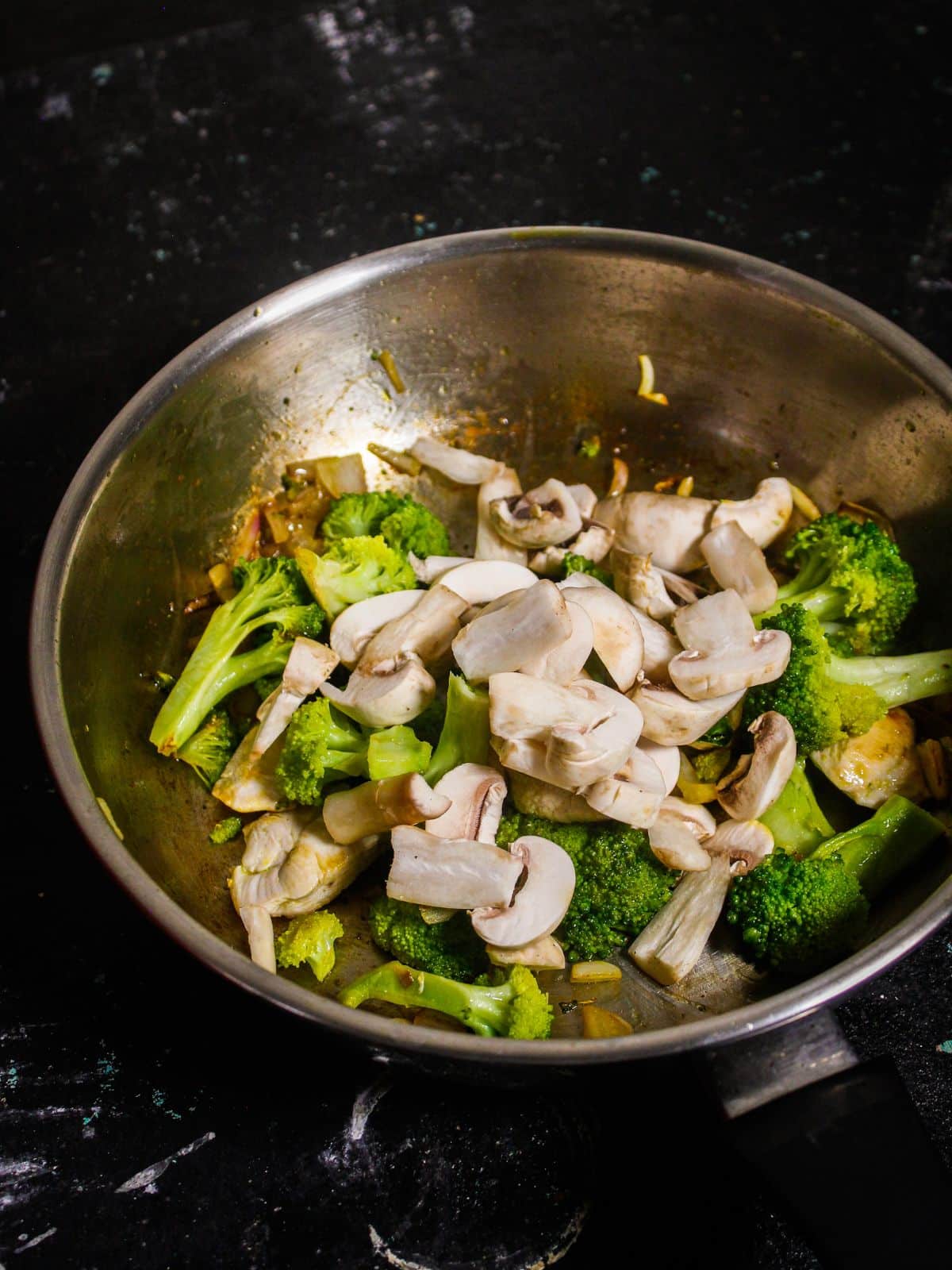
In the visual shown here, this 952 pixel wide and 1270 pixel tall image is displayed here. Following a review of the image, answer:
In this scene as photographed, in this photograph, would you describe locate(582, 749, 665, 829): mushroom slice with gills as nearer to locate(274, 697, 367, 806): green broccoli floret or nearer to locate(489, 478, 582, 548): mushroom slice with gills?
locate(274, 697, 367, 806): green broccoli floret

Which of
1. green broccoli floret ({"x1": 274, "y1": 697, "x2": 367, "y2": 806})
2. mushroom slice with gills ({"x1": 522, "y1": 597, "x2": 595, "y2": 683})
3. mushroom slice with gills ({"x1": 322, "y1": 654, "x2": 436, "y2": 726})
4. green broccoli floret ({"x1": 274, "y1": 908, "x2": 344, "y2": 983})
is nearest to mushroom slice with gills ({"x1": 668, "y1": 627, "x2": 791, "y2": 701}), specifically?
mushroom slice with gills ({"x1": 522, "y1": 597, "x2": 595, "y2": 683})

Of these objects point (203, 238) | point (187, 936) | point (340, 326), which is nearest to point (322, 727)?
point (187, 936)

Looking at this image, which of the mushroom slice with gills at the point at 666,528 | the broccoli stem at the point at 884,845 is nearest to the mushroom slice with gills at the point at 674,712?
the broccoli stem at the point at 884,845

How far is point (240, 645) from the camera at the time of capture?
1651 millimetres

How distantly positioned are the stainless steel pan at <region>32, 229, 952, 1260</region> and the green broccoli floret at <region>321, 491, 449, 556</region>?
0.16 metres

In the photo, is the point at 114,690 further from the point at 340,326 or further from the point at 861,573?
the point at 861,573

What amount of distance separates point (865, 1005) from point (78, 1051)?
1051 millimetres

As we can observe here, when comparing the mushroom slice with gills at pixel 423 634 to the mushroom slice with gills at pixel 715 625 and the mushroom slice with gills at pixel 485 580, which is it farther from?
the mushroom slice with gills at pixel 715 625

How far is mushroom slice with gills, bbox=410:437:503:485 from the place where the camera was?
187cm

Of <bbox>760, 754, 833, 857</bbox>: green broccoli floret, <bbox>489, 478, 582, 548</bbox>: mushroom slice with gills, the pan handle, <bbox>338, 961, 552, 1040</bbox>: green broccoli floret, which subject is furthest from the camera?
<bbox>489, 478, 582, 548</bbox>: mushroom slice with gills

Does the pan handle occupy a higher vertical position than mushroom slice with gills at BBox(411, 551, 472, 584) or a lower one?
lower

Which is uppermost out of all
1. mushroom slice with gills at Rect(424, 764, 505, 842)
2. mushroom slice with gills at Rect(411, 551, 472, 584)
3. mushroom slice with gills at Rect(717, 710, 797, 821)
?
mushroom slice with gills at Rect(411, 551, 472, 584)

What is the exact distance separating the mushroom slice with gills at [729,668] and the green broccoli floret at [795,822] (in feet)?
0.49

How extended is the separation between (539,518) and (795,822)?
0.58 metres
